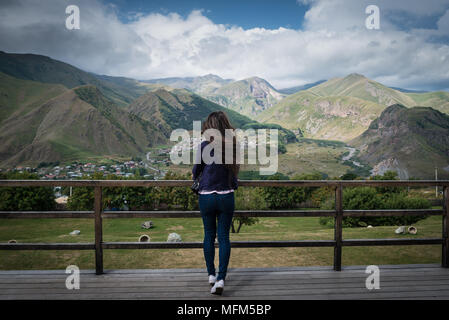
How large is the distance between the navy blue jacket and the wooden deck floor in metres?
1.18

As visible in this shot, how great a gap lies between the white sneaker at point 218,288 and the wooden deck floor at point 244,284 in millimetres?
52

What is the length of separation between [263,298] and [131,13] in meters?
204

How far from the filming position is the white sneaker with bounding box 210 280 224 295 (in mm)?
3180

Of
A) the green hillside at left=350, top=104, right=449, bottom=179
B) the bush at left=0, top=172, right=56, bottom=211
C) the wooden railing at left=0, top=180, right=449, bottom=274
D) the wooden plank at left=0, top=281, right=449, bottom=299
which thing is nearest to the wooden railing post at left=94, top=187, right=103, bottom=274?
the wooden railing at left=0, top=180, right=449, bottom=274

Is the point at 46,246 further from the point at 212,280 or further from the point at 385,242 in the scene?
the point at 385,242

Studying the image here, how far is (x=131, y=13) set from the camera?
178 meters

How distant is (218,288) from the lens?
3.18 m

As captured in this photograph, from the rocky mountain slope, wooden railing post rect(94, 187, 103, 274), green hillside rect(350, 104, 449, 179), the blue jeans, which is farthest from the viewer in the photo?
green hillside rect(350, 104, 449, 179)

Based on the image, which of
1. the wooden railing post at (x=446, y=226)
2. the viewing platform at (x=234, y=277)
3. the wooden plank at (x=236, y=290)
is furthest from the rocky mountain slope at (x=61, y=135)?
the wooden railing post at (x=446, y=226)

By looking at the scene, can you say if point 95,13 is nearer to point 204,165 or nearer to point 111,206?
point 111,206

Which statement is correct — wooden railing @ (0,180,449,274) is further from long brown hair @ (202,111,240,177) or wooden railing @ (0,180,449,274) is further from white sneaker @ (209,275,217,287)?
long brown hair @ (202,111,240,177)

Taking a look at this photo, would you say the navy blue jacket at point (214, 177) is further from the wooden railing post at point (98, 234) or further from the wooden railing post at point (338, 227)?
the wooden railing post at point (338, 227)

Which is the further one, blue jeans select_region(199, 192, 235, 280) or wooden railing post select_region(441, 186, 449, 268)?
wooden railing post select_region(441, 186, 449, 268)

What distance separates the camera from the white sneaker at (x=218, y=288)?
318 centimetres
